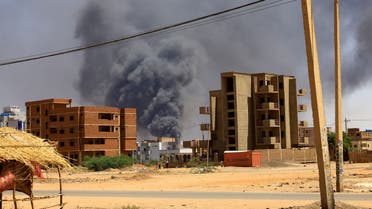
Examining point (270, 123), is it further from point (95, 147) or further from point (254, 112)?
point (95, 147)

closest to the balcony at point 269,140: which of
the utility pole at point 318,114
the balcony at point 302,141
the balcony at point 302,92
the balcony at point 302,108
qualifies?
the balcony at point 302,141

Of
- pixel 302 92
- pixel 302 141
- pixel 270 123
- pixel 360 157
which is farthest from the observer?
pixel 302 92

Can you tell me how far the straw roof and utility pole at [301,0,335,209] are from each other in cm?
757

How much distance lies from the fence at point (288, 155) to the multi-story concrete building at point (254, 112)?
6110mm

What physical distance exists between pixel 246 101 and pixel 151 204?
281ft

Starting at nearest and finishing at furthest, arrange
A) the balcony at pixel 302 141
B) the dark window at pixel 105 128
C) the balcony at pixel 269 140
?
the balcony at pixel 269 140 < the dark window at pixel 105 128 < the balcony at pixel 302 141

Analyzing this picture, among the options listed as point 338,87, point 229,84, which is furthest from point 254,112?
point 338,87

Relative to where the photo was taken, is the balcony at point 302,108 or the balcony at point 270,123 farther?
the balcony at point 302,108

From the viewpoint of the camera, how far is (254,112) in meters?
112

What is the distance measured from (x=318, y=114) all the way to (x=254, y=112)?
311 feet

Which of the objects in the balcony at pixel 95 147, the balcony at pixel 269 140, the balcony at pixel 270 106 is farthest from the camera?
the balcony at pixel 95 147

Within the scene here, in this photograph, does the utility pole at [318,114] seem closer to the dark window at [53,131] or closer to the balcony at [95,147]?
the balcony at [95,147]

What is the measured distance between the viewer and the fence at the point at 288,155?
95.8 metres

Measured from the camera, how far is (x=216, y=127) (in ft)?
367
